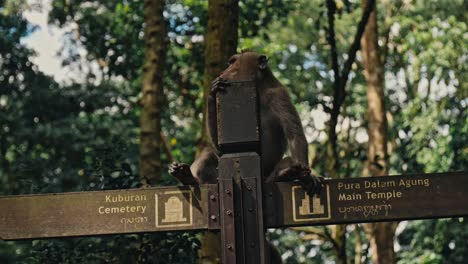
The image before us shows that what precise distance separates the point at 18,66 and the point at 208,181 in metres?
11.6

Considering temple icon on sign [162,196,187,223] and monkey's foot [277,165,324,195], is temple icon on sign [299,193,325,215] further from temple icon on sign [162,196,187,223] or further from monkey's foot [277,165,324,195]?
temple icon on sign [162,196,187,223]

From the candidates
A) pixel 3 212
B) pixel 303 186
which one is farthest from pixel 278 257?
pixel 3 212

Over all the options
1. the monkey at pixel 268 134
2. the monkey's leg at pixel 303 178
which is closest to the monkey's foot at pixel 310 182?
the monkey's leg at pixel 303 178

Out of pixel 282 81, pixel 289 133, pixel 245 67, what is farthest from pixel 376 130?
pixel 245 67

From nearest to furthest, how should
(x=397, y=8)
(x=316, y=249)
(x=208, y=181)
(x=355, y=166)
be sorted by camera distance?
(x=208, y=181)
(x=355, y=166)
(x=397, y=8)
(x=316, y=249)

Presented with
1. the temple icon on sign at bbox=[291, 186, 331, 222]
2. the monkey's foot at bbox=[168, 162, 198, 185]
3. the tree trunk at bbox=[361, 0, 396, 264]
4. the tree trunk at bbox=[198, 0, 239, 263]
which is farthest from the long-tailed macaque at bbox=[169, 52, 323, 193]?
the tree trunk at bbox=[361, 0, 396, 264]

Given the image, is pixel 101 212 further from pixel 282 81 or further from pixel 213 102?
pixel 282 81

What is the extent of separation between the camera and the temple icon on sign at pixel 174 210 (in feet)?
13.8

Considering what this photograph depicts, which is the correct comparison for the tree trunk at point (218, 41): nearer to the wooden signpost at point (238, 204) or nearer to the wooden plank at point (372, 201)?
the wooden signpost at point (238, 204)

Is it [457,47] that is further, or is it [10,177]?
[457,47]

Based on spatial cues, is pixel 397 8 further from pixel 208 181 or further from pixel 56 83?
pixel 208 181

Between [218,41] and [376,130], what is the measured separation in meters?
7.04

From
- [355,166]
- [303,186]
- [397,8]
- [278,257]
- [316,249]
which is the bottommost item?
[278,257]

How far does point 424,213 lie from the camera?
407 centimetres
